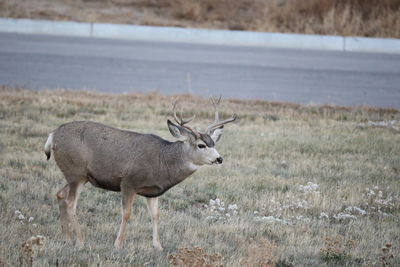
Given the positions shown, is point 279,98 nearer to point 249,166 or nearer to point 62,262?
point 249,166

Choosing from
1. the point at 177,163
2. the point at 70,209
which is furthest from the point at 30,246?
the point at 177,163

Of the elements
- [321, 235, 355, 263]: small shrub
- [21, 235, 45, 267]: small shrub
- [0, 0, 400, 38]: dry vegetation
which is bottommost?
[321, 235, 355, 263]: small shrub

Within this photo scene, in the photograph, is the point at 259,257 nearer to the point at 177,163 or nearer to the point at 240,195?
the point at 177,163

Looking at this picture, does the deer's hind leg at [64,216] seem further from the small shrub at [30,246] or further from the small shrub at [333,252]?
the small shrub at [333,252]

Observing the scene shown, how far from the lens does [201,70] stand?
19812 millimetres

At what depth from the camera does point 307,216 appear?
968 cm

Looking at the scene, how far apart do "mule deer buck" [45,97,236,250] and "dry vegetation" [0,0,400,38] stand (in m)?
15.0

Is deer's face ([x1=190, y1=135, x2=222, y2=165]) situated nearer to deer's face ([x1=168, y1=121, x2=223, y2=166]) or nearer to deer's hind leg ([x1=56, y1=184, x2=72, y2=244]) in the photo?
deer's face ([x1=168, y1=121, x2=223, y2=166])

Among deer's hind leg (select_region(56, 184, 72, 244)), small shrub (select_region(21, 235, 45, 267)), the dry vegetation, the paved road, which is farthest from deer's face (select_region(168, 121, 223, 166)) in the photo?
the dry vegetation

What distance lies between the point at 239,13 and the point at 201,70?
5.60 m

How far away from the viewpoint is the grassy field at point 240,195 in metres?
7.76

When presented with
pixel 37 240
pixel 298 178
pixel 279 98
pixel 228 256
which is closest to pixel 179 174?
pixel 228 256

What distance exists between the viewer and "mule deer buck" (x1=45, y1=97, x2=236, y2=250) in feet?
26.6

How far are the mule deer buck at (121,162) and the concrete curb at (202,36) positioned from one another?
45.9 ft
